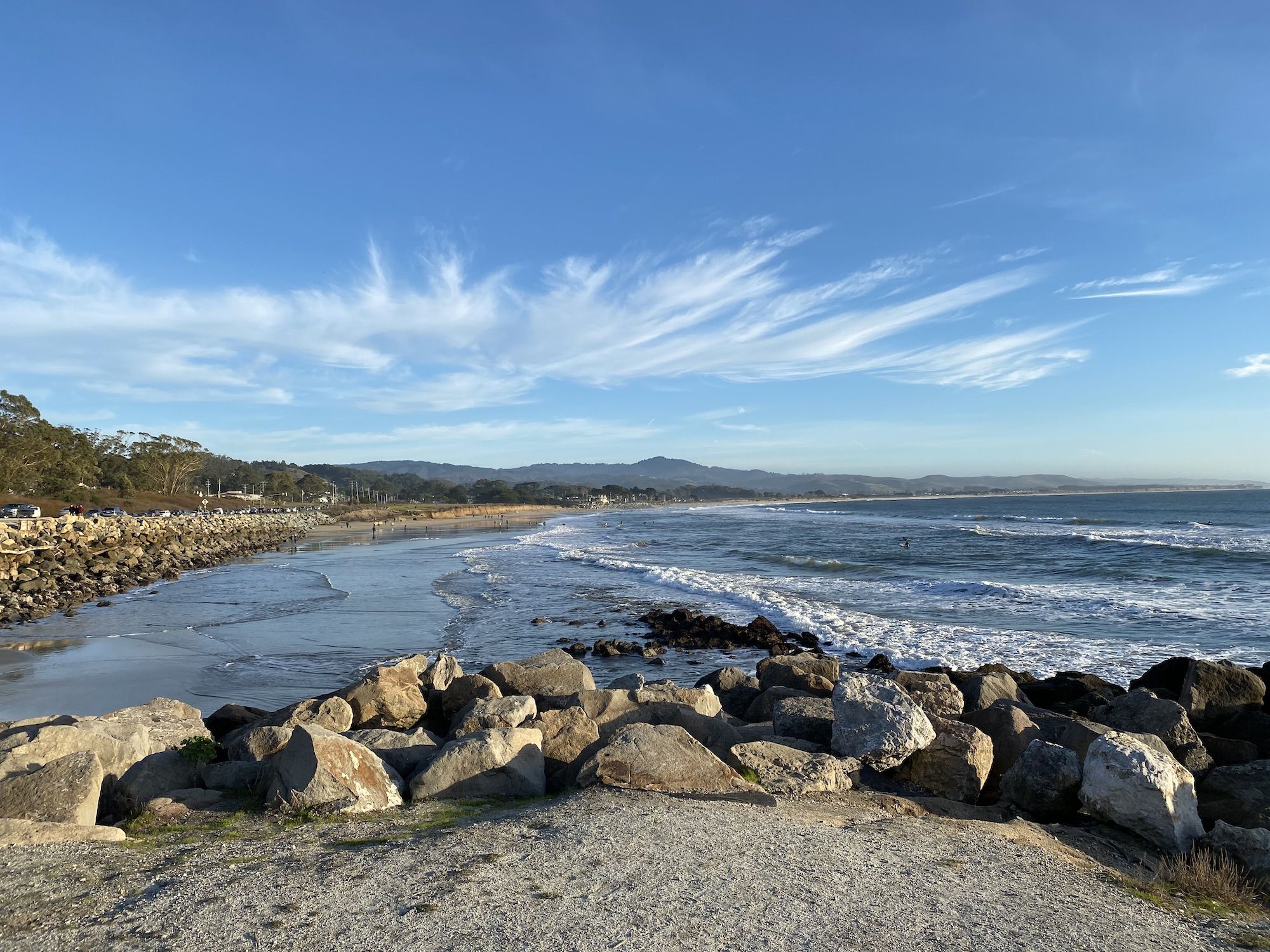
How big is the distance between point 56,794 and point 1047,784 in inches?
307

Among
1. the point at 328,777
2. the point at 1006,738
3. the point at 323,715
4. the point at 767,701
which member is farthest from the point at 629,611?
the point at 328,777

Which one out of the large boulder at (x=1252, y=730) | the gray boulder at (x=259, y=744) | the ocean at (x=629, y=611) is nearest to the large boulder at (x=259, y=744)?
the gray boulder at (x=259, y=744)

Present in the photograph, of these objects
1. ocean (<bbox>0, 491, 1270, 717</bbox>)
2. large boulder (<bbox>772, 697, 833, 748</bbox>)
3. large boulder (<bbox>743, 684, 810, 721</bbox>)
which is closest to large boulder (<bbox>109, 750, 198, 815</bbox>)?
large boulder (<bbox>772, 697, 833, 748</bbox>)

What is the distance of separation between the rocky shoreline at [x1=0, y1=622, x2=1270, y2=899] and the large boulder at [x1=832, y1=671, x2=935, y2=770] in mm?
16

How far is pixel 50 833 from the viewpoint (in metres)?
Answer: 5.18

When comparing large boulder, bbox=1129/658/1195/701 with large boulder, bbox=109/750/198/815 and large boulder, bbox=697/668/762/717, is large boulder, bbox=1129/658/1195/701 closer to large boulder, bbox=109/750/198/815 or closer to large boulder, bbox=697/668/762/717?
large boulder, bbox=697/668/762/717

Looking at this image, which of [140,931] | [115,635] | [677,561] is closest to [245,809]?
[140,931]

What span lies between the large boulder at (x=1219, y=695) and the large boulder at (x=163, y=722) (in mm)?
11766

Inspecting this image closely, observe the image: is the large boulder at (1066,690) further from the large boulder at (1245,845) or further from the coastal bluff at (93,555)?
the coastal bluff at (93,555)

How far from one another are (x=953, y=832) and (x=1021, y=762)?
5.45ft

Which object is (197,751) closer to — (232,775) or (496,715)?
(232,775)

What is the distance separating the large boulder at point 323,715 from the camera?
332 inches

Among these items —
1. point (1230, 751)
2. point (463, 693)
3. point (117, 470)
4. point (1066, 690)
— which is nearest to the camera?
point (1230, 751)

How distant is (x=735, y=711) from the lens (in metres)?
11.2
